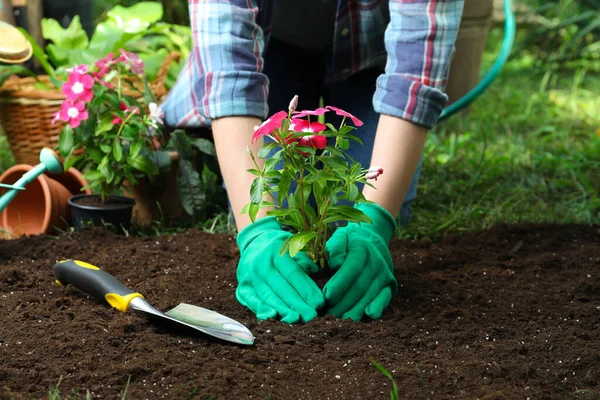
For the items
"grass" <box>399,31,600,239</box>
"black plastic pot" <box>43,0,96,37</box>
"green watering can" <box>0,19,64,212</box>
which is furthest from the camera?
"black plastic pot" <box>43,0,96,37</box>

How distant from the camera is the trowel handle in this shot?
152 centimetres

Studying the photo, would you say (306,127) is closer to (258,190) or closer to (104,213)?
(258,190)

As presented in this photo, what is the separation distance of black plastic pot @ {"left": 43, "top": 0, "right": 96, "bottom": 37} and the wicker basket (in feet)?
2.39

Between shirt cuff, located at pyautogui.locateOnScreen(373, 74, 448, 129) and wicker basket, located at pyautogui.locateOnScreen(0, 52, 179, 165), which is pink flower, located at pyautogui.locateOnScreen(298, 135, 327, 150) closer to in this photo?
shirt cuff, located at pyautogui.locateOnScreen(373, 74, 448, 129)

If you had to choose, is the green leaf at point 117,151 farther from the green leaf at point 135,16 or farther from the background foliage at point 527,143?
the green leaf at point 135,16

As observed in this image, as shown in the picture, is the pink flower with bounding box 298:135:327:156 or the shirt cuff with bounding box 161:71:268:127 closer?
the pink flower with bounding box 298:135:327:156

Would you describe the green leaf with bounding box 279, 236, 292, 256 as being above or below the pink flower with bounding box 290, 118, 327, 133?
below

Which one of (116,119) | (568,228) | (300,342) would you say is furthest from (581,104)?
(300,342)

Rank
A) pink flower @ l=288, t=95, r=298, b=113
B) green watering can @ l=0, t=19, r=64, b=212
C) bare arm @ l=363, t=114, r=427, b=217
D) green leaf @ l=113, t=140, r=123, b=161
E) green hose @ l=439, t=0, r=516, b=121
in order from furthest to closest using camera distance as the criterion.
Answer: green hose @ l=439, t=0, r=516, b=121
green leaf @ l=113, t=140, r=123, b=161
green watering can @ l=0, t=19, r=64, b=212
bare arm @ l=363, t=114, r=427, b=217
pink flower @ l=288, t=95, r=298, b=113

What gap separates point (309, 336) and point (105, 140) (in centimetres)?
105

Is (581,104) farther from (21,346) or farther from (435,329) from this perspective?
(21,346)

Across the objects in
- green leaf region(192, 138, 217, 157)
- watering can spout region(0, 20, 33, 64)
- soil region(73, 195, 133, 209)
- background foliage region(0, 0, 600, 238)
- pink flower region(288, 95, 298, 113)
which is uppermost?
pink flower region(288, 95, 298, 113)

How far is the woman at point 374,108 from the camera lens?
1.53m

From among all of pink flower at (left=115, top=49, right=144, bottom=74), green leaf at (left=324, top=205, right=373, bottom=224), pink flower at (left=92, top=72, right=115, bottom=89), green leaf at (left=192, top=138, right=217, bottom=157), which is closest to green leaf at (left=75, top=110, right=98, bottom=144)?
pink flower at (left=92, top=72, right=115, bottom=89)
